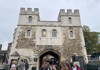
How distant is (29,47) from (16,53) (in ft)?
6.82

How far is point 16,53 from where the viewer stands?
25125 mm

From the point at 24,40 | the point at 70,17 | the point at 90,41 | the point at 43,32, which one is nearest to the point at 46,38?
the point at 43,32

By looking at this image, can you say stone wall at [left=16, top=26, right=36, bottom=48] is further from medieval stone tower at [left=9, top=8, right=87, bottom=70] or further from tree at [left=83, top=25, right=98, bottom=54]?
tree at [left=83, top=25, right=98, bottom=54]

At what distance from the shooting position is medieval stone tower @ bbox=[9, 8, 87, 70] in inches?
1011

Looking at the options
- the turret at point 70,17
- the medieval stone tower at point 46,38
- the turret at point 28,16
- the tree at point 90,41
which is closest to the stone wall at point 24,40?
the medieval stone tower at point 46,38

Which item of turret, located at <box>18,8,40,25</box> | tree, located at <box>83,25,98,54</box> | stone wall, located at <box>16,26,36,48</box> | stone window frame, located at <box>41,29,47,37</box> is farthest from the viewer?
tree, located at <box>83,25,98,54</box>

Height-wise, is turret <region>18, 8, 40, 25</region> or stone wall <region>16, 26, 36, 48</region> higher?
turret <region>18, 8, 40, 25</region>

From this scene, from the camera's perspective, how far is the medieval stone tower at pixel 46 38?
2567 cm

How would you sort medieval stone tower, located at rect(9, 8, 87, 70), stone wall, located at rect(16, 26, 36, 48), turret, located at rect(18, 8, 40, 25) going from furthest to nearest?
turret, located at rect(18, 8, 40, 25)
stone wall, located at rect(16, 26, 36, 48)
medieval stone tower, located at rect(9, 8, 87, 70)

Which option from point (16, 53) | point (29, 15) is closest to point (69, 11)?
point (29, 15)

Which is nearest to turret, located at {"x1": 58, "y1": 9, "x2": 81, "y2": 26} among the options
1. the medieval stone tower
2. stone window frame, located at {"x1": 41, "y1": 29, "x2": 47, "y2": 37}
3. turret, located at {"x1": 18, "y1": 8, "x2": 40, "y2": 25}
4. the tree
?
the medieval stone tower

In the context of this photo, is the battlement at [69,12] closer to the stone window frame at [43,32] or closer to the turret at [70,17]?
the turret at [70,17]

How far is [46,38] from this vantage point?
1054 inches

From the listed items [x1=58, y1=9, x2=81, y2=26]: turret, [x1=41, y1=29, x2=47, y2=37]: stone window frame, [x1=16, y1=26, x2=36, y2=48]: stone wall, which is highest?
[x1=58, y1=9, x2=81, y2=26]: turret
